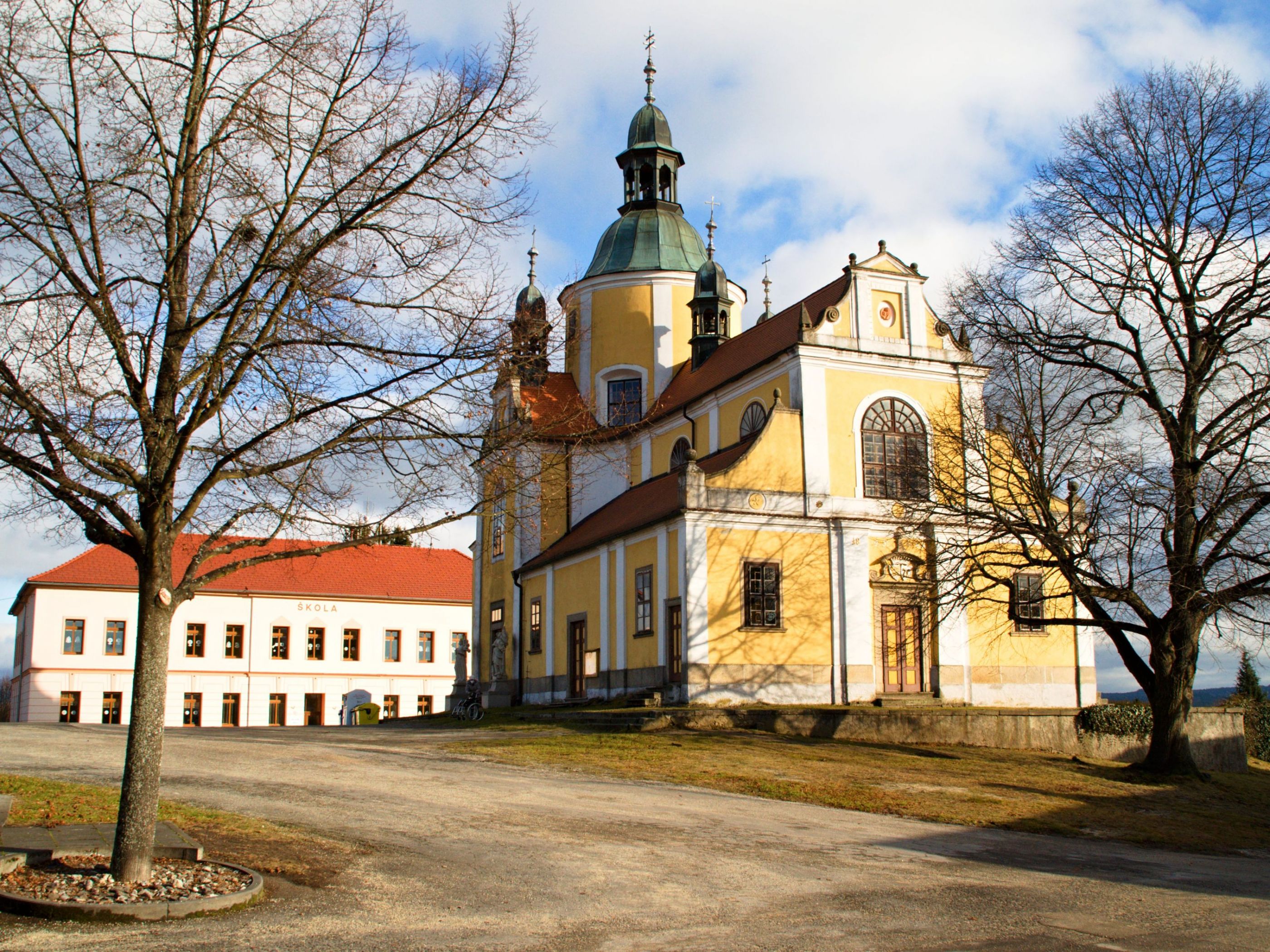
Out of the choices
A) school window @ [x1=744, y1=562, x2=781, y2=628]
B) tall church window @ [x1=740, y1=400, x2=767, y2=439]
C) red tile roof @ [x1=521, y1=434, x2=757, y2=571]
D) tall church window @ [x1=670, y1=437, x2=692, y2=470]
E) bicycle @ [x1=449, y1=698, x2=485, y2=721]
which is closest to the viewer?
school window @ [x1=744, y1=562, x2=781, y2=628]

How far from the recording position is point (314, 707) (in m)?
53.7

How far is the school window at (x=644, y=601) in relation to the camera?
27.8 metres

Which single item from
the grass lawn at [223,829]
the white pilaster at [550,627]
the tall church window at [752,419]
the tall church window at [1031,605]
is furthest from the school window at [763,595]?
the grass lawn at [223,829]

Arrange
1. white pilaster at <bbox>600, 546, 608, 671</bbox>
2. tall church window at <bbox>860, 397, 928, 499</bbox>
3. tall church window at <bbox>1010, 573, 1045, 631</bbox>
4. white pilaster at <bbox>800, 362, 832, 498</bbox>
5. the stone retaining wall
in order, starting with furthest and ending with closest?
white pilaster at <bbox>600, 546, 608, 671</bbox> → tall church window at <bbox>860, 397, 928, 499</bbox> → white pilaster at <bbox>800, 362, 832, 498</bbox> → tall church window at <bbox>1010, 573, 1045, 631</bbox> → the stone retaining wall

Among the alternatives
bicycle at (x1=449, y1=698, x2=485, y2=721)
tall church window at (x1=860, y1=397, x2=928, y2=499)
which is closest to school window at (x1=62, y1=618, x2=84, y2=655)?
bicycle at (x1=449, y1=698, x2=485, y2=721)

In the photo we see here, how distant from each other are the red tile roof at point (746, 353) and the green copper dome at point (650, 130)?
8146mm

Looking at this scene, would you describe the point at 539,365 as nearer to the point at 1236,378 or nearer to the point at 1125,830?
the point at 1125,830

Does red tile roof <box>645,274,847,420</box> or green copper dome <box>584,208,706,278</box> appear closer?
red tile roof <box>645,274,847,420</box>

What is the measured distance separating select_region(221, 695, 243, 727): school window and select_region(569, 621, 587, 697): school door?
86.0ft

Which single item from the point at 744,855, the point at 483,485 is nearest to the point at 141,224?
the point at 483,485

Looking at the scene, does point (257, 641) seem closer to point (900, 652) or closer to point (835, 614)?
point (835, 614)

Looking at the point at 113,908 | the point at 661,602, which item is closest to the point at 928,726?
the point at 661,602

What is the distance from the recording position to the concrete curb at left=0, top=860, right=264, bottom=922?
6805 millimetres

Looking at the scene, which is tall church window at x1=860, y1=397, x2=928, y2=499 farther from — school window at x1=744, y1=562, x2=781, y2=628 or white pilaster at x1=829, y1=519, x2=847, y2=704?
school window at x1=744, y1=562, x2=781, y2=628
